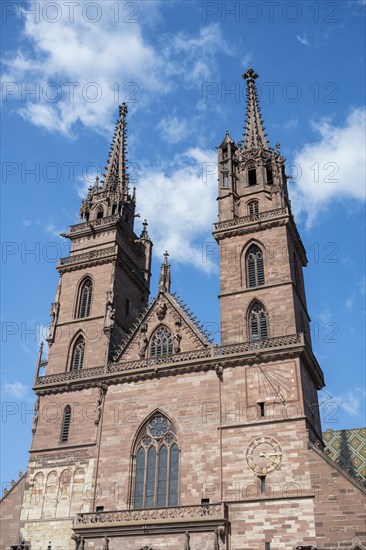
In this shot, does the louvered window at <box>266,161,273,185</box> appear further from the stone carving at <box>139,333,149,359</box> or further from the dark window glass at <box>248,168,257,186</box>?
the stone carving at <box>139,333,149,359</box>

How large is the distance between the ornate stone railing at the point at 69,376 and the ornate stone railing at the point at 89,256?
706 centimetres

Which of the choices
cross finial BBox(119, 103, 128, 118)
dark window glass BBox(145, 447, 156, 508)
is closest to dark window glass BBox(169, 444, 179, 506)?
dark window glass BBox(145, 447, 156, 508)

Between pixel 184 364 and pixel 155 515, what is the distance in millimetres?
6580

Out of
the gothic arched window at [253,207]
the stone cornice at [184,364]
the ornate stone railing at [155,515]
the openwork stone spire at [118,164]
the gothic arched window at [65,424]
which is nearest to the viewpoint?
the ornate stone railing at [155,515]

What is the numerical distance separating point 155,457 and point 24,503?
652cm

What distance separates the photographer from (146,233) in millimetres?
40094

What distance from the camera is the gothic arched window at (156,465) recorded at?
84.1ft

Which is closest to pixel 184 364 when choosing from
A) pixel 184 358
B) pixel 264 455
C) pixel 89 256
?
pixel 184 358

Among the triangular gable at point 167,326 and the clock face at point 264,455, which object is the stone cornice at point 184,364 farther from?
the clock face at point 264,455

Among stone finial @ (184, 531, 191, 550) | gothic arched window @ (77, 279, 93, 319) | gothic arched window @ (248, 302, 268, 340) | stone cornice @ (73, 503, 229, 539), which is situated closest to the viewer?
stone finial @ (184, 531, 191, 550)

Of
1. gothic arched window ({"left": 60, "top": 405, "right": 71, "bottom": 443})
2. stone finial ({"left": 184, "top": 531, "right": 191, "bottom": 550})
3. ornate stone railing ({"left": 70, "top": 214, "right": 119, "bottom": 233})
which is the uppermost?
ornate stone railing ({"left": 70, "top": 214, "right": 119, "bottom": 233})

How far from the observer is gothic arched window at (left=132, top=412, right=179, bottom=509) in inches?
1009

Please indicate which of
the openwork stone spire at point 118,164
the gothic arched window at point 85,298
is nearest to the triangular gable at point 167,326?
the gothic arched window at point 85,298

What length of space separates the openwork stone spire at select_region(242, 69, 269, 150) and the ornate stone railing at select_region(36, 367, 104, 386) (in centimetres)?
1650
